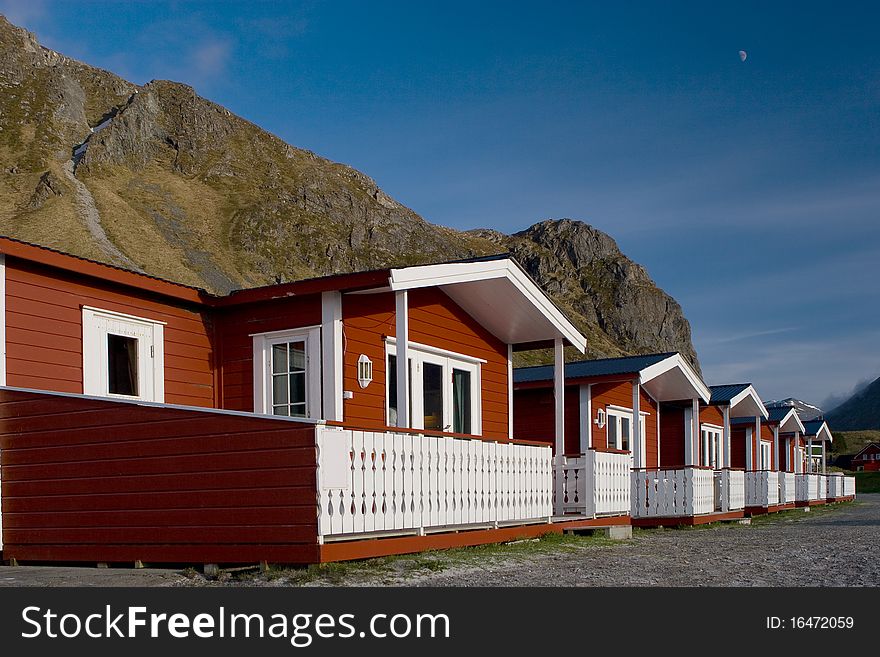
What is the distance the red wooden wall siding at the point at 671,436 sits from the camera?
23594 millimetres

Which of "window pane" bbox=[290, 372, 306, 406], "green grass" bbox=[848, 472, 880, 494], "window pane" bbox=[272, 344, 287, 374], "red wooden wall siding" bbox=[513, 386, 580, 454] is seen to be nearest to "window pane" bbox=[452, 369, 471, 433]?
"window pane" bbox=[290, 372, 306, 406]

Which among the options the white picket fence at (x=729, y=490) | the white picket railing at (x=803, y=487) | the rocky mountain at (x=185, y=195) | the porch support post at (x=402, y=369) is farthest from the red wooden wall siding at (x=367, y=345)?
the rocky mountain at (x=185, y=195)

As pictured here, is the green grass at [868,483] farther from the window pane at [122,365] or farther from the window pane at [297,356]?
the window pane at [122,365]

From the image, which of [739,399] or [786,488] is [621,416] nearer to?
[739,399]

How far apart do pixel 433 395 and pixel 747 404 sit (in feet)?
48.4

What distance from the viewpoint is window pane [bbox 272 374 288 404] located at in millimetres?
11883

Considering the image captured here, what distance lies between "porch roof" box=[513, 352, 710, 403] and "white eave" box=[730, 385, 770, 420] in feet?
7.00

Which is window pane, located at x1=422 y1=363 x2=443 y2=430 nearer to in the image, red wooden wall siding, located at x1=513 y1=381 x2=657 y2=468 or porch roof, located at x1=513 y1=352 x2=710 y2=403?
porch roof, located at x1=513 y1=352 x2=710 y2=403

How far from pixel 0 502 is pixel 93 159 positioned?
292 ft
